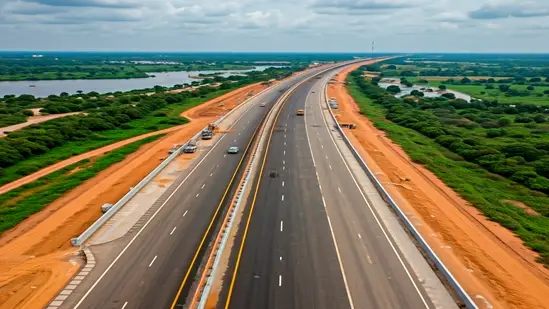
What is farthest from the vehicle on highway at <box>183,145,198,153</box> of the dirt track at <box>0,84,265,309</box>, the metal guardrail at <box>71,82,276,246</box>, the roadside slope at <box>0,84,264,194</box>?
the roadside slope at <box>0,84,264,194</box>

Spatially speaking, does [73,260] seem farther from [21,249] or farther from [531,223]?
[531,223]

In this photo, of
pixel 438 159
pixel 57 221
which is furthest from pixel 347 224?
pixel 438 159

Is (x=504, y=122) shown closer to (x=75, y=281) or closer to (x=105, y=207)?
(x=105, y=207)

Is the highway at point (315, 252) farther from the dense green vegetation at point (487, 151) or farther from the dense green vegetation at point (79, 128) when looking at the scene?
the dense green vegetation at point (79, 128)

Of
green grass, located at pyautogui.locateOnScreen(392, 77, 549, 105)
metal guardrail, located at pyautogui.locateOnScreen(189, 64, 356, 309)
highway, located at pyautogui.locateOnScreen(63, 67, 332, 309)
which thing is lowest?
green grass, located at pyautogui.locateOnScreen(392, 77, 549, 105)

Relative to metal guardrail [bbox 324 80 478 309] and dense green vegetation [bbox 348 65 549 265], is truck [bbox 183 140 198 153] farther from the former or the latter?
dense green vegetation [bbox 348 65 549 265]
